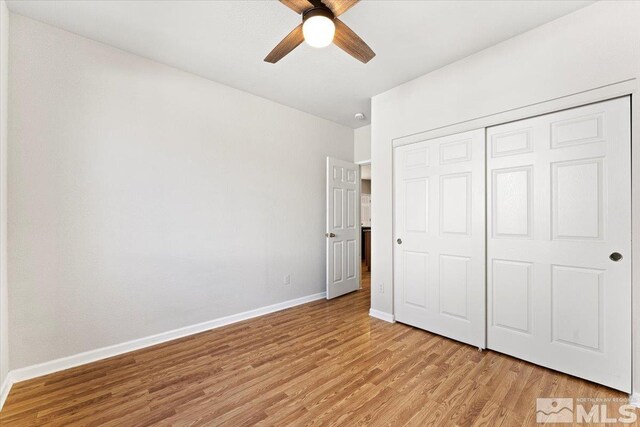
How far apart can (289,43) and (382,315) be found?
2.99 m

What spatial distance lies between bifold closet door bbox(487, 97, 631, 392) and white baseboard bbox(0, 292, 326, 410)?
8.75ft

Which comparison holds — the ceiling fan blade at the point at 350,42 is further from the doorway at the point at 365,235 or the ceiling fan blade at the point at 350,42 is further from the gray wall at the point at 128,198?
the doorway at the point at 365,235

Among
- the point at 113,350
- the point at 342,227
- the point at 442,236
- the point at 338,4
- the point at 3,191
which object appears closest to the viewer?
the point at 338,4

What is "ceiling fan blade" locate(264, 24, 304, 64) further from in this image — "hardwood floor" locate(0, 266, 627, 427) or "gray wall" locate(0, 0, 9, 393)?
"hardwood floor" locate(0, 266, 627, 427)

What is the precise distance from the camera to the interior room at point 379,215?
6.10ft

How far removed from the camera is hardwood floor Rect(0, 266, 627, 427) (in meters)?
1.69

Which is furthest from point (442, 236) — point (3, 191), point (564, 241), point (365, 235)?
point (365, 235)

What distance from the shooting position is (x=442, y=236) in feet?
9.25

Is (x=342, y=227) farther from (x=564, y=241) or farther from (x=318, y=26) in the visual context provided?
(x=318, y=26)

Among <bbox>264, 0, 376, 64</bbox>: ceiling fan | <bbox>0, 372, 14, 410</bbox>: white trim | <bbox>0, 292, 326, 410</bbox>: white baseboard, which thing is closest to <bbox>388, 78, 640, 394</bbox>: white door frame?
<bbox>264, 0, 376, 64</bbox>: ceiling fan

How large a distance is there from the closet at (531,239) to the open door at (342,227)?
1231 mm

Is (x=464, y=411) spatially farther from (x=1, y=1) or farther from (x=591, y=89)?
(x=1, y=1)

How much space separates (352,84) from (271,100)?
3.70 feet

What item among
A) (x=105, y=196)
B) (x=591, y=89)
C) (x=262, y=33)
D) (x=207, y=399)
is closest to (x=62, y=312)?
(x=105, y=196)
